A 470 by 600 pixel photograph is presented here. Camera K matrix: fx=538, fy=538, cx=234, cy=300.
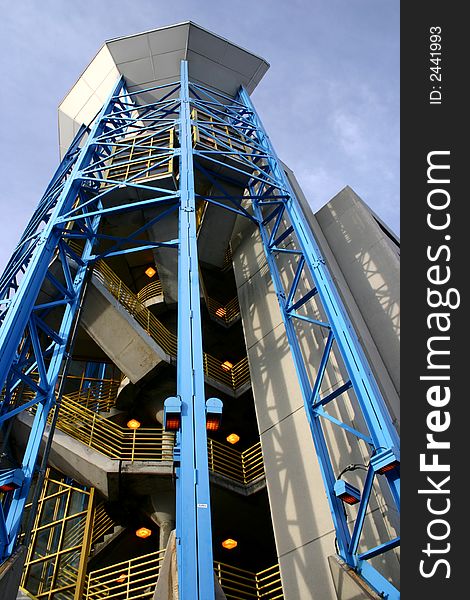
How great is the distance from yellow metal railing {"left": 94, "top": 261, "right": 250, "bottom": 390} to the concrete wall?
7.02ft

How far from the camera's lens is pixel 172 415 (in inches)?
318

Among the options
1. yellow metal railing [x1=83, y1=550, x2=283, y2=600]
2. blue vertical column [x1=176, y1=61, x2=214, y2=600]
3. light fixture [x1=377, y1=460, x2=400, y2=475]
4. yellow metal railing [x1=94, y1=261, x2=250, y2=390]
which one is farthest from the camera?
yellow metal railing [x1=94, y1=261, x2=250, y2=390]

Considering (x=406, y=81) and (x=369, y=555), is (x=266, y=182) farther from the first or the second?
(x=369, y=555)

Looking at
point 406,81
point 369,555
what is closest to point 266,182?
point 406,81

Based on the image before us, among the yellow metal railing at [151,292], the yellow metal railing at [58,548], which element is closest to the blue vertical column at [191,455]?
the yellow metal railing at [58,548]

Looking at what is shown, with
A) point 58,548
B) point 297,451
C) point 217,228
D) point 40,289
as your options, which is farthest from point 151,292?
point 297,451

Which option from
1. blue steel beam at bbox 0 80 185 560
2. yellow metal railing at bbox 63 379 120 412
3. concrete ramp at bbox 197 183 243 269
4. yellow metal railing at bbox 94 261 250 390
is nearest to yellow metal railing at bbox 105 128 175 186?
blue steel beam at bbox 0 80 185 560

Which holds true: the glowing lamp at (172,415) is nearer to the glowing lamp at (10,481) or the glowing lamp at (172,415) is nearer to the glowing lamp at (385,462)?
the glowing lamp at (10,481)

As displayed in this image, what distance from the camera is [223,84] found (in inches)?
973

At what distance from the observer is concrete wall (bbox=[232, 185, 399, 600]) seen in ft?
35.2

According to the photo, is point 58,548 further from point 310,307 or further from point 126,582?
point 310,307

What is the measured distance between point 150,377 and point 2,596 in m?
7.88

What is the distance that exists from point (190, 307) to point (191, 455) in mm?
3491

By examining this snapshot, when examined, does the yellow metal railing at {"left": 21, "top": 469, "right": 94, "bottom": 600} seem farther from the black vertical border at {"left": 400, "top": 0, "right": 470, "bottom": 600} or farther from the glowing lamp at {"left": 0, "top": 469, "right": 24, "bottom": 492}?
the black vertical border at {"left": 400, "top": 0, "right": 470, "bottom": 600}
